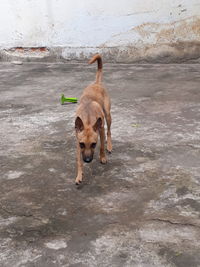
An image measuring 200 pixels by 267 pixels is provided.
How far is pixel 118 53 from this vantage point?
10.0m

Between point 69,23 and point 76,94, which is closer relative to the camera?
point 76,94

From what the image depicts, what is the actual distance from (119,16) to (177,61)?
1664 millimetres

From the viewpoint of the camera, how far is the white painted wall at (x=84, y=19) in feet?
31.2

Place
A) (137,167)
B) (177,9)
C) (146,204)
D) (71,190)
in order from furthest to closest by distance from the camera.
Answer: (177,9) → (137,167) → (71,190) → (146,204)

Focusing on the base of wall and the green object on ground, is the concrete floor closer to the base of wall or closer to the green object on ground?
the green object on ground

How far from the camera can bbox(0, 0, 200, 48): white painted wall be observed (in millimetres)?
9500

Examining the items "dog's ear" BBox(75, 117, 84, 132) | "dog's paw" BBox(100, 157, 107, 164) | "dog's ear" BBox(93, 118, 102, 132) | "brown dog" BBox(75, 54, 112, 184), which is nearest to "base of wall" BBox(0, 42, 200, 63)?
"brown dog" BBox(75, 54, 112, 184)

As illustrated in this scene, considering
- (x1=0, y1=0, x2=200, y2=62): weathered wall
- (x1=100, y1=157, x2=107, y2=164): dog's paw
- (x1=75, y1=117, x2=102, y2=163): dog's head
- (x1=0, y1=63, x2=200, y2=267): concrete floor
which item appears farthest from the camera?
(x1=0, y1=0, x2=200, y2=62): weathered wall

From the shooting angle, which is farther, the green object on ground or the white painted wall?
the white painted wall

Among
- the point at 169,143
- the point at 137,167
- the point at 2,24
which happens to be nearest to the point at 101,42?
the point at 2,24

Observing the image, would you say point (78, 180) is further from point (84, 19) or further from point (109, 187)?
point (84, 19)

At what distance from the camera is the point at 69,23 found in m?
10.2

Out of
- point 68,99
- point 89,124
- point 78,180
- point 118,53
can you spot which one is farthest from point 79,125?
point 118,53

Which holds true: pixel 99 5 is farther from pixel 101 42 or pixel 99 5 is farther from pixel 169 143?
pixel 169 143
